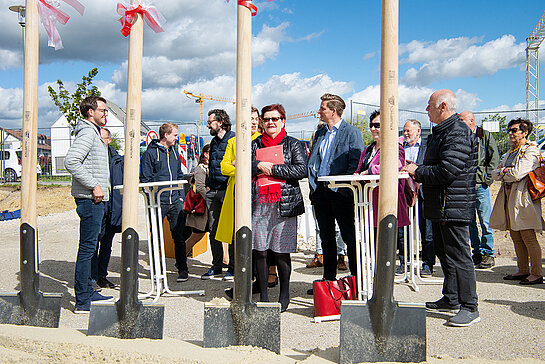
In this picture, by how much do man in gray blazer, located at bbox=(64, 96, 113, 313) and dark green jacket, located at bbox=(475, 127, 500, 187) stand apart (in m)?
4.93

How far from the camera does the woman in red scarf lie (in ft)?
14.2

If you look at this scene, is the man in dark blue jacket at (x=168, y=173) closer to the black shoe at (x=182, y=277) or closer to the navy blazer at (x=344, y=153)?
the black shoe at (x=182, y=277)

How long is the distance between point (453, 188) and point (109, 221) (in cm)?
388

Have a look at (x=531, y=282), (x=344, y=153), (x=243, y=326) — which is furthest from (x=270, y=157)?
(x=531, y=282)

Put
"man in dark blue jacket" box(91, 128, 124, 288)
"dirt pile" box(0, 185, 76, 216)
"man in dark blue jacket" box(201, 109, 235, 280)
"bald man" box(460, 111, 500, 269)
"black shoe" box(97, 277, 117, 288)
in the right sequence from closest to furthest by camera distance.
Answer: "man in dark blue jacket" box(91, 128, 124, 288) → "black shoe" box(97, 277, 117, 288) → "man in dark blue jacket" box(201, 109, 235, 280) → "bald man" box(460, 111, 500, 269) → "dirt pile" box(0, 185, 76, 216)

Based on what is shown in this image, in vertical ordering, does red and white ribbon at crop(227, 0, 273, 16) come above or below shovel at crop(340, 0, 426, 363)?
above

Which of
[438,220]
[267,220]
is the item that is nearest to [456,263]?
[438,220]

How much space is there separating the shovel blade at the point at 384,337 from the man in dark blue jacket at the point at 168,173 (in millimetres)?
3503

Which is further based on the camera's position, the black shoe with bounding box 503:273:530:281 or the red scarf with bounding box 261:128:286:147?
the black shoe with bounding box 503:273:530:281

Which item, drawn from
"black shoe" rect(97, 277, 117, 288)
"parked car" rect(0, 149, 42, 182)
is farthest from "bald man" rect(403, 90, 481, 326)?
"parked car" rect(0, 149, 42, 182)

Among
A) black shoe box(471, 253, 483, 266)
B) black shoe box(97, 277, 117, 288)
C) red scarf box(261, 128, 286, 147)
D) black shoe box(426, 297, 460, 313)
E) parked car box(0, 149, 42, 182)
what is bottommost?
black shoe box(97, 277, 117, 288)

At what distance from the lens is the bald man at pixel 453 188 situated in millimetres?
3954

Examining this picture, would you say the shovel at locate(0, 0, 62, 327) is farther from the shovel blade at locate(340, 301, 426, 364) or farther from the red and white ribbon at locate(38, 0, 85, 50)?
the shovel blade at locate(340, 301, 426, 364)

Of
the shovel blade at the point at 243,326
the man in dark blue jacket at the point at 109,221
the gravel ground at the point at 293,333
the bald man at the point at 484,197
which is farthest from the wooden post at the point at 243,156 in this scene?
the bald man at the point at 484,197
